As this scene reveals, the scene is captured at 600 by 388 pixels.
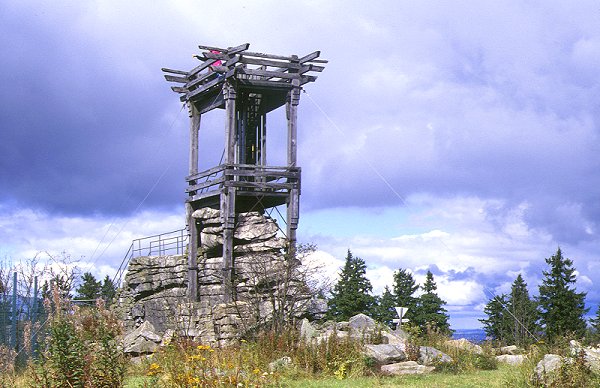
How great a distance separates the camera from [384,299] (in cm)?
4572

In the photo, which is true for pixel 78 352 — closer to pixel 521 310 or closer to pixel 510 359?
pixel 510 359

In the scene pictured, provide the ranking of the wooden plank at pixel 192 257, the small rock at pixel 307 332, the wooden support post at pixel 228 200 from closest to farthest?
the small rock at pixel 307 332 < the wooden support post at pixel 228 200 < the wooden plank at pixel 192 257

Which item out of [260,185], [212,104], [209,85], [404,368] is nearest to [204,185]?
[260,185]

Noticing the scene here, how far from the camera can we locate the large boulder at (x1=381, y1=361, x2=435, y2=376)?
54.5ft

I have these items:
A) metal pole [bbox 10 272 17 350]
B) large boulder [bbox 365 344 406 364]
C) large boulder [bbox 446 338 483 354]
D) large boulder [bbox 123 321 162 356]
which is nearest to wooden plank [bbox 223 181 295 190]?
large boulder [bbox 123 321 162 356]

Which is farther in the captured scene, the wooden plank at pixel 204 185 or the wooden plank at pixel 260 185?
the wooden plank at pixel 204 185

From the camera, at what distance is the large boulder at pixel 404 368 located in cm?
1662

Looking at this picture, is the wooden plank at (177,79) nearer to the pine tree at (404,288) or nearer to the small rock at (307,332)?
the small rock at (307,332)

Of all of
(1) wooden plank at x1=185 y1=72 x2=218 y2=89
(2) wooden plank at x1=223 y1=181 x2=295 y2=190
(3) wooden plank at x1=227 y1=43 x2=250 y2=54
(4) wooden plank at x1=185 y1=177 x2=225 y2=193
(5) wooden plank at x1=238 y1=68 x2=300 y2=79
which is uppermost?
(3) wooden plank at x1=227 y1=43 x2=250 y2=54

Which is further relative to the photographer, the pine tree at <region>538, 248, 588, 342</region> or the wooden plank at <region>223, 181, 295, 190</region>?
the pine tree at <region>538, 248, 588, 342</region>

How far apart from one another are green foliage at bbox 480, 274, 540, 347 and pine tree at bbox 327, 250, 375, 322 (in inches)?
282

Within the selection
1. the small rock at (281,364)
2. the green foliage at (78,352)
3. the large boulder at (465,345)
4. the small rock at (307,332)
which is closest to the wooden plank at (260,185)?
the small rock at (307,332)

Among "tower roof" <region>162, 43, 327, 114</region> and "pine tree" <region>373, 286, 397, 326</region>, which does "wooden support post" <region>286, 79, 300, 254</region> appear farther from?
"pine tree" <region>373, 286, 397, 326</region>

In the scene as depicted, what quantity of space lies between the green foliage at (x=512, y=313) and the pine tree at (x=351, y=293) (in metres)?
7.17
